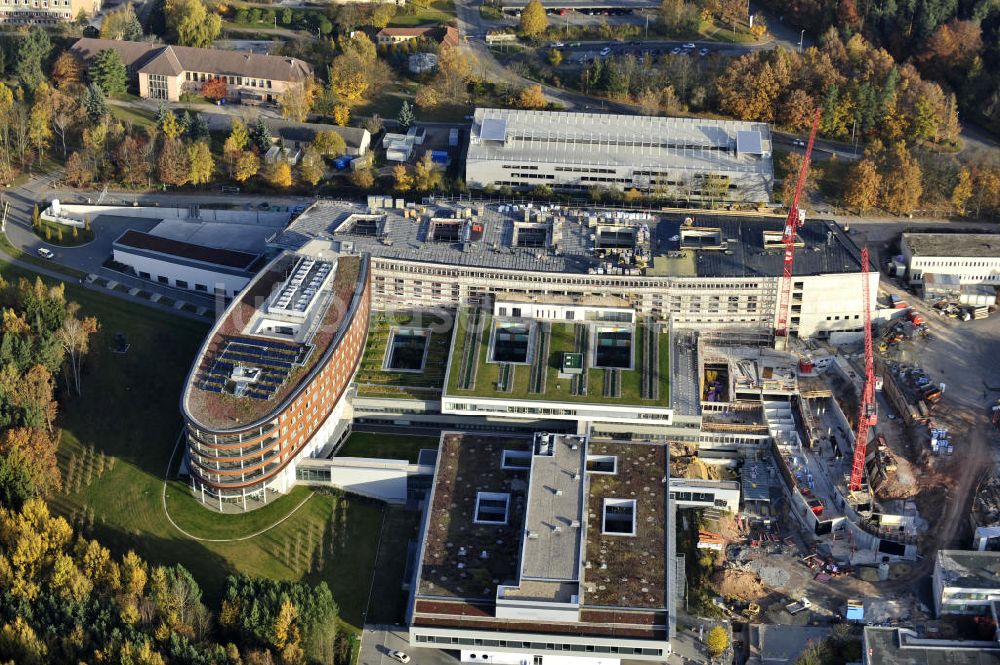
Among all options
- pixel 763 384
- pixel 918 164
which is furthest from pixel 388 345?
pixel 918 164

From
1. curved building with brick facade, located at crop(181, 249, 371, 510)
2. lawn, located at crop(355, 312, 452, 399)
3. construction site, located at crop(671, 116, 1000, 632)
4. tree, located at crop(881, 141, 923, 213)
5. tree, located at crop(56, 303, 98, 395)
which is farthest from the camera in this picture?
tree, located at crop(881, 141, 923, 213)

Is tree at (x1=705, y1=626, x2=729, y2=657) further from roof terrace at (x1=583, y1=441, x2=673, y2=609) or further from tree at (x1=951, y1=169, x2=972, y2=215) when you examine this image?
tree at (x1=951, y1=169, x2=972, y2=215)

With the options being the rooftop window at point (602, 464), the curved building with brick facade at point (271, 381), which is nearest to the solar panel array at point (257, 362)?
the curved building with brick facade at point (271, 381)

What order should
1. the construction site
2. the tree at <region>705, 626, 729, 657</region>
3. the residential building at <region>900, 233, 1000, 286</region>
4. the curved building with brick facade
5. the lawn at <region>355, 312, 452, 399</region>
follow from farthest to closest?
the residential building at <region>900, 233, 1000, 286</region>
the lawn at <region>355, 312, 452, 399</region>
the curved building with brick facade
the construction site
the tree at <region>705, 626, 729, 657</region>

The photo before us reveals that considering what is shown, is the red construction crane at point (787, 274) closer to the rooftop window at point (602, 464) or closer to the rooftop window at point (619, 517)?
the rooftop window at point (602, 464)

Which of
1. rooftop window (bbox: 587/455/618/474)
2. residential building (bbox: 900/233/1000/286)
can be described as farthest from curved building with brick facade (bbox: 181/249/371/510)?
residential building (bbox: 900/233/1000/286)

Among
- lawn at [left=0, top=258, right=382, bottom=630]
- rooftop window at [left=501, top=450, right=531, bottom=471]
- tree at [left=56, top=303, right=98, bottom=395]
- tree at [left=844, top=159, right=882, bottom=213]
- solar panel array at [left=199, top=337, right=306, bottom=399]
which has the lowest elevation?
lawn at [left=0, top=258, right=382, bottom=630]

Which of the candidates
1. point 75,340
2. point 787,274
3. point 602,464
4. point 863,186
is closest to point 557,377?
point 602,464
